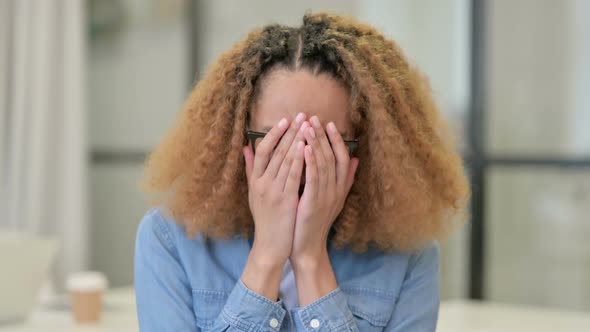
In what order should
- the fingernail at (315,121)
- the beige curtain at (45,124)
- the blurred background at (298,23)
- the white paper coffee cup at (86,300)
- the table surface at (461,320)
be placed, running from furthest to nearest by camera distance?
1. the beige curtain at (45,124)
2. the blurred background at (298,23)
3. the white paper coffee cup at (86,300)
4. the table surface at (461,320)
5. the fingernail at (315,121)

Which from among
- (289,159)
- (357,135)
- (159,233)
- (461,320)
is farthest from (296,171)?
(461,320)

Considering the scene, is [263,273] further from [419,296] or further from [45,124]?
[45,124]

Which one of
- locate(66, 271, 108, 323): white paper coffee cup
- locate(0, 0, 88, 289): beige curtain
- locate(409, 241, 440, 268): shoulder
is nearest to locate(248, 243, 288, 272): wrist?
locate(409, 241, 440, 268): shoulder

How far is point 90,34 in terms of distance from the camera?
157 inches

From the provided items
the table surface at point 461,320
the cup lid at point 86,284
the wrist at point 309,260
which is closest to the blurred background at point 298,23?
the table surface at point 461,320

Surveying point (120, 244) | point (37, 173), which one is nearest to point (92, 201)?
point (120, 244)

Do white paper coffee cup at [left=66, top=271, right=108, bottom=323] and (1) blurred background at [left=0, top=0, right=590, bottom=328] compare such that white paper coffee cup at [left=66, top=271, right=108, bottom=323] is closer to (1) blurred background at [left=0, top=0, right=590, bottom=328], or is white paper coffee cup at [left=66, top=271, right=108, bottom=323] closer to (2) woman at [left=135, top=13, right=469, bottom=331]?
(2) woman at [left=135, top=13, right=469, bottom=331]

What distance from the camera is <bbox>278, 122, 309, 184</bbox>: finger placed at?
3.88 ft

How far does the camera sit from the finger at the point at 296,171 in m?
1.19

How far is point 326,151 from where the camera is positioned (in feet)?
3.94

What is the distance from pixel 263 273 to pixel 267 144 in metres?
0.18

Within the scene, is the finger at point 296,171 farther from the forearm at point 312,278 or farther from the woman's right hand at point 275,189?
the forearm at point 312,278

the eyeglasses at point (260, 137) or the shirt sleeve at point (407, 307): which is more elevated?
the eyeglasses at point (260, 137)

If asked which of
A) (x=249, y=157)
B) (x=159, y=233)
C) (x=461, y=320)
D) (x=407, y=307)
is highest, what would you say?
(x=249, y=157)
